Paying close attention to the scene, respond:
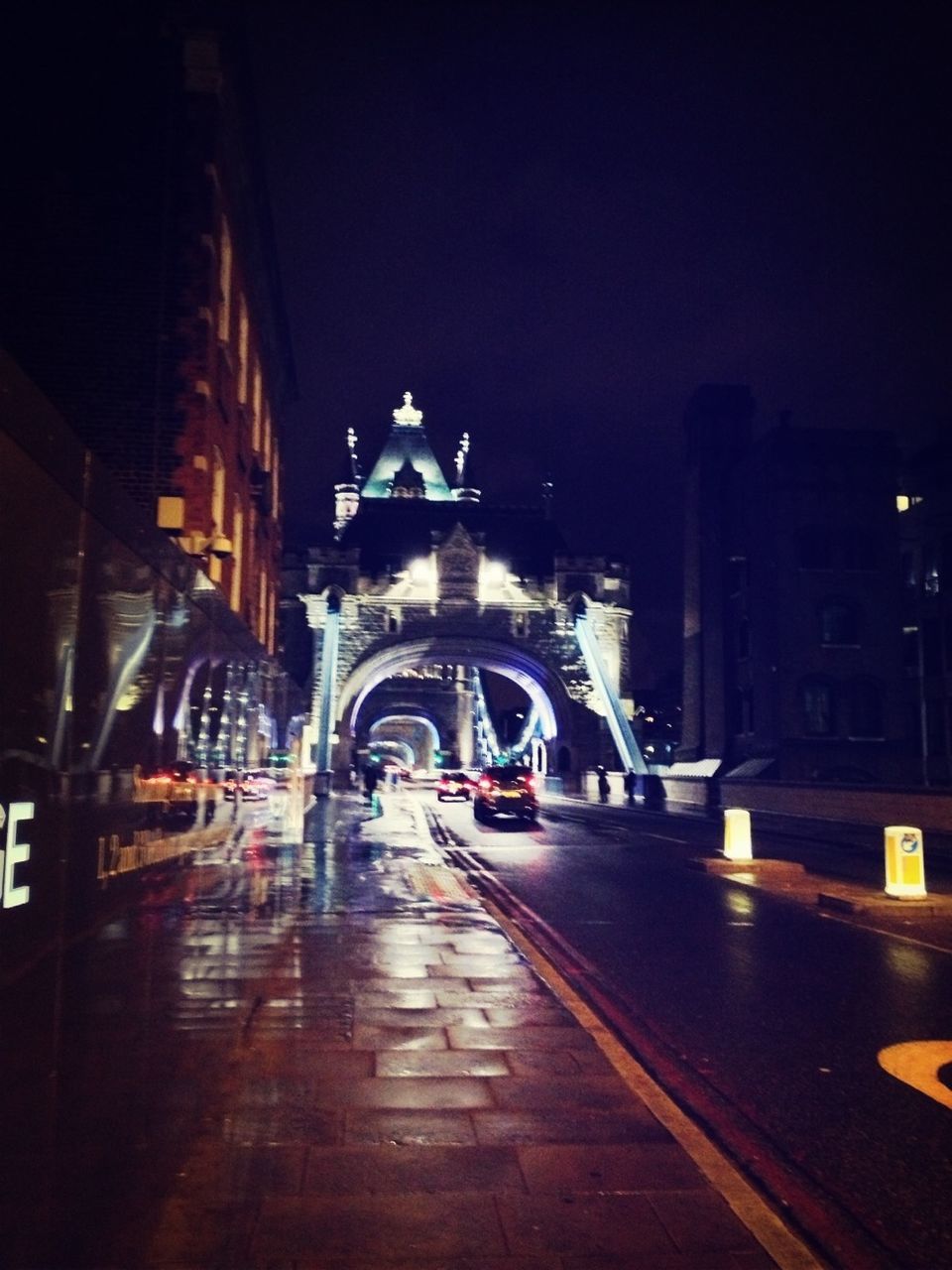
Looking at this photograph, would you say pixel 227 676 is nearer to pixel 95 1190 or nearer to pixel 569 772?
pixel 95 1190

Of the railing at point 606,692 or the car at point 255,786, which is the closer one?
the car at point 255,786

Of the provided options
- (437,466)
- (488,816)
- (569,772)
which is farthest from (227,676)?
(437,466)

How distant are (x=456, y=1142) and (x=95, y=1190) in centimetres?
146

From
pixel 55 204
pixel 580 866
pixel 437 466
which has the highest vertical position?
pixel 437 466

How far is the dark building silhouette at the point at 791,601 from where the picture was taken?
43.0m

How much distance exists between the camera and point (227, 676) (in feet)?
40.2

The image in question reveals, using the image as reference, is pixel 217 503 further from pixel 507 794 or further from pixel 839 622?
pixel 839 622

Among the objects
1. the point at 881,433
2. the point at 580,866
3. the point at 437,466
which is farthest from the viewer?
the point at 437,466

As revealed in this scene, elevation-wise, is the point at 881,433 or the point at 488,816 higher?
the point at 881,433

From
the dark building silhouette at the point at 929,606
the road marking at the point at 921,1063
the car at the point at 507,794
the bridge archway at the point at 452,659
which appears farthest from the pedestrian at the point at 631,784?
the road marking at the point at 921,1063

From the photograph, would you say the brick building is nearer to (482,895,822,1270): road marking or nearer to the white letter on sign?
the white letter on sign

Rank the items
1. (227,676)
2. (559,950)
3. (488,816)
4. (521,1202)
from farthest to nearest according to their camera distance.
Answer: (488,816) < (227,676) < (559,950) < (521,1202)

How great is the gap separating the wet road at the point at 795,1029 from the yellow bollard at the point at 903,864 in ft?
3.85

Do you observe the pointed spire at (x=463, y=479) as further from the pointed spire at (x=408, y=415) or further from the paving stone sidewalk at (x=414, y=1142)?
the paving stone sidewalk at (x=414, y=1142)
